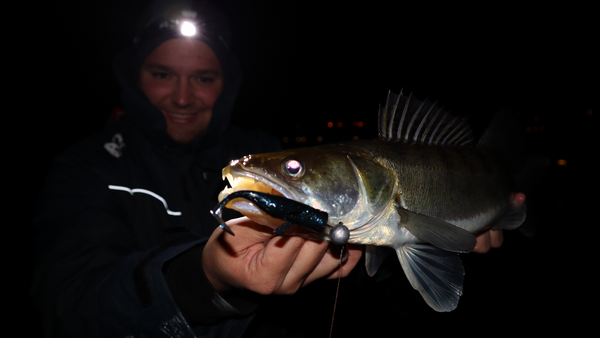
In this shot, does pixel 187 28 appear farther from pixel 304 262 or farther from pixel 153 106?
pixel 304 262

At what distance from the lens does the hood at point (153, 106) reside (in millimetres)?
2643

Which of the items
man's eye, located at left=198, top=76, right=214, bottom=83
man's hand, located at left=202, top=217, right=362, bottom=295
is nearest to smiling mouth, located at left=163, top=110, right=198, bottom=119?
man's eye, located at left=198, top=76, right=214, bottom=83

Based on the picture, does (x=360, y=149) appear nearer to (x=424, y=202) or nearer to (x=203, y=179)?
(x=424, y=202)

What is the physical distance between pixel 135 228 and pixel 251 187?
169 cm

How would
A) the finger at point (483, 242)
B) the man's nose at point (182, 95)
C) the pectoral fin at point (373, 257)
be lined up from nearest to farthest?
the pectoral fin at point (373, 257)
the finger at point (483, 242)
the man's nose at point (182, 95)

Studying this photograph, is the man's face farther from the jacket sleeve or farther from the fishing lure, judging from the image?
the fishing lure

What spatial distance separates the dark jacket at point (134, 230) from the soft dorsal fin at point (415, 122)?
1221 millimetres

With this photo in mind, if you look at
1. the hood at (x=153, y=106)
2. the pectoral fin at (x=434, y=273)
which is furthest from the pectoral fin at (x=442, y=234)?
the hood at (x=153, y=106)

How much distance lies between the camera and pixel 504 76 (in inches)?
1168

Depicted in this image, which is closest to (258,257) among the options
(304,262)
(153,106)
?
(304,262)

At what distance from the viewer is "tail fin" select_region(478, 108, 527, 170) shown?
2549 millimetres

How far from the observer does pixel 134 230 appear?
94.2 inches

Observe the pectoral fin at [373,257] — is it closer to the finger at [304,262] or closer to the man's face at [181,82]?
the finger at [304,262]

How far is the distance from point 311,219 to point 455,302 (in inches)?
39.6
